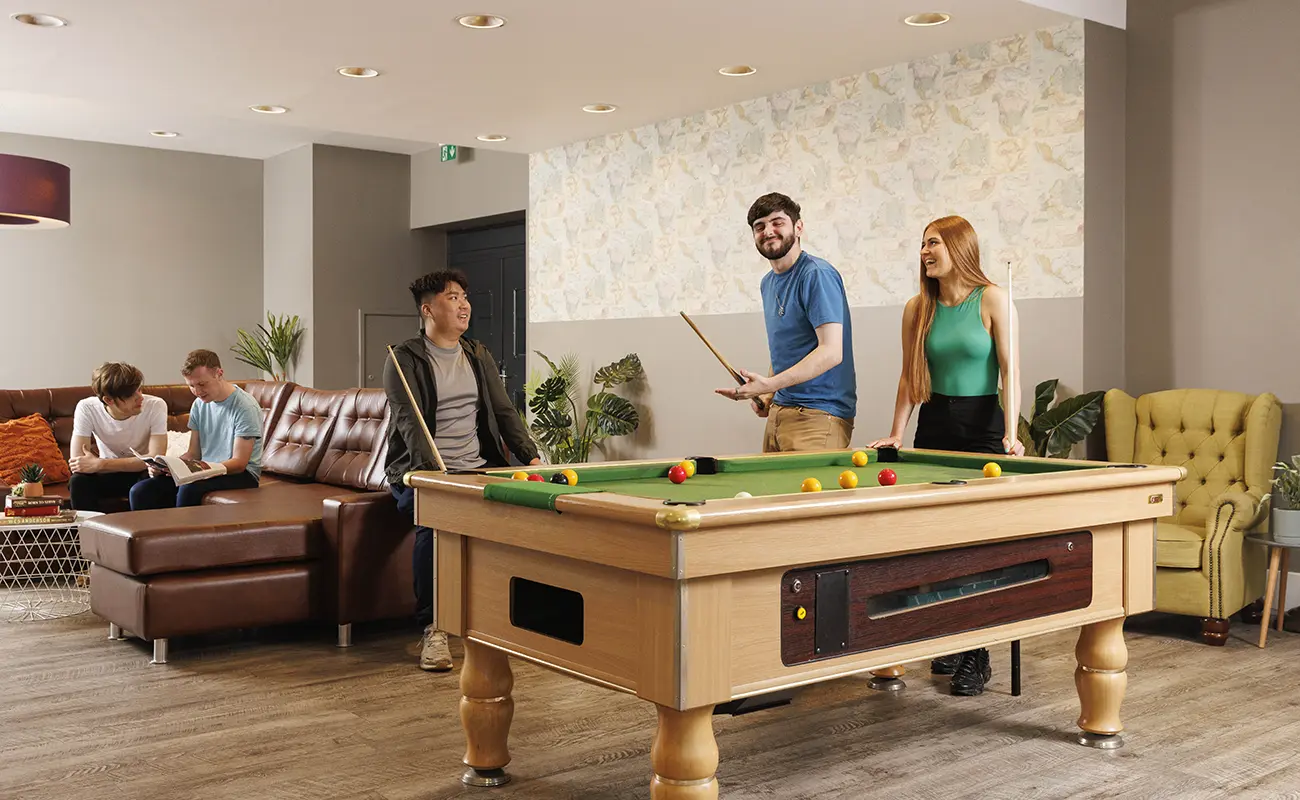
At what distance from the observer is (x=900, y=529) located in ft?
8.16

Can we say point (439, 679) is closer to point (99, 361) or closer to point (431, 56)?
point (431, 56)

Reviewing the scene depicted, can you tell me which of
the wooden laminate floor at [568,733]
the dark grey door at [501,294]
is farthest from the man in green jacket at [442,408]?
the dark grey door at [501,294]

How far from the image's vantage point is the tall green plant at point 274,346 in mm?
9672

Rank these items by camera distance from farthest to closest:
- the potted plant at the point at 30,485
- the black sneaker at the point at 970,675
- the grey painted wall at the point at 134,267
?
the grey painted wall at the point at 134,267 → the potted plant at the point at 30,485 → the black sneaker at the point at 970,675

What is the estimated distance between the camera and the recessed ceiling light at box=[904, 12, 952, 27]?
4801 millimetres

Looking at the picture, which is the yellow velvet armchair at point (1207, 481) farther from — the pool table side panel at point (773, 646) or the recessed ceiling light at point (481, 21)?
the recessed ceiling light at point (481, 21)

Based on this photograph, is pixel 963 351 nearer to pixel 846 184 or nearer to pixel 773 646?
pixel 773 646

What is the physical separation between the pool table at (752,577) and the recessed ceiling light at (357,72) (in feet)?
11.0

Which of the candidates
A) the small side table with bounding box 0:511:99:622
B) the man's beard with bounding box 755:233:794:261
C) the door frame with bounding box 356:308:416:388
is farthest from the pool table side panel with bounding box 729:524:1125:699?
the door frame with bounding box 356:308:416:388

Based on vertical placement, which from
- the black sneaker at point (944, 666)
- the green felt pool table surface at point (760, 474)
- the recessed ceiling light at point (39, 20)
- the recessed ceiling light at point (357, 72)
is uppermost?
the recessed ceiling light at point (357, 72)

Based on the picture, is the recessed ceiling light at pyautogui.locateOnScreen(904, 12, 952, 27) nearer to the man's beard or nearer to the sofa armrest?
the man's beard

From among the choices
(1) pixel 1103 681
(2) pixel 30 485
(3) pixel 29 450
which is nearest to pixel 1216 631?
(1) pixel 1103 681

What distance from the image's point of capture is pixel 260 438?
5.37 metres

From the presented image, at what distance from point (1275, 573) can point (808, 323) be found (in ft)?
6.61
